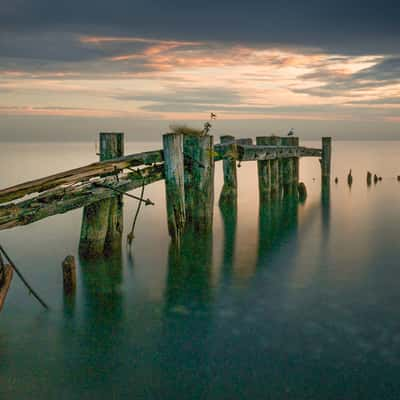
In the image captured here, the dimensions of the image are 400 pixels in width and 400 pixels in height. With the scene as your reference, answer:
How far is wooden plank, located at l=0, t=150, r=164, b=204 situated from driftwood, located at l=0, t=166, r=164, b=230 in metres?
0.22

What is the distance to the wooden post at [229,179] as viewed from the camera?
1584cm

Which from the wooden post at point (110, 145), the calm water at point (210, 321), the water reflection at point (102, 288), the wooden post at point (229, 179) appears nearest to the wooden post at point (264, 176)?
the wooden post at point (229, 179)

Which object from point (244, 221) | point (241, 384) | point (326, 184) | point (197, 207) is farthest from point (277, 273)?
point (326, 184)

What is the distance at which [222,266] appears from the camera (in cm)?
965

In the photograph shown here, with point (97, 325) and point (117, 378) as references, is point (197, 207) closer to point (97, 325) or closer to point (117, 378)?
point (97, 325)

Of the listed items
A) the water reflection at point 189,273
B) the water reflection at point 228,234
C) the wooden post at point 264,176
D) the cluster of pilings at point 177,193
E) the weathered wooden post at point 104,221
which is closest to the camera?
the water reflection at point 189,273

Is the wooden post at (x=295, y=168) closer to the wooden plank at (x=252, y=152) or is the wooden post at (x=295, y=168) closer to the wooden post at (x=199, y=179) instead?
the wooden plank at (x=252, y=152)

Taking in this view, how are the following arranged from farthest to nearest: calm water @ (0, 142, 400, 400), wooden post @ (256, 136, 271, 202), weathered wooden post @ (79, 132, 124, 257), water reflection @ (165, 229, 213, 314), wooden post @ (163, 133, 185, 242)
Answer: wooden post @ (256, 136, 271, 202) → wooden post @ (163, 133, 185, 242) → weathered wooden post @ (79, 132, 124, 257) → water reflection @ (165, 229, 213, 314) → calm water @ (0, 142, 400, 400)

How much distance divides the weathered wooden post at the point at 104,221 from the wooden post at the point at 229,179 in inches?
256

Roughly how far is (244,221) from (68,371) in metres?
10.0

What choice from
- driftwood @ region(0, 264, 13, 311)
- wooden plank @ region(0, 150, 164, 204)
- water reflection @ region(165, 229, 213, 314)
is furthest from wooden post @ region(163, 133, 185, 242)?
driftwood @ region(0, 264, 13, 311)

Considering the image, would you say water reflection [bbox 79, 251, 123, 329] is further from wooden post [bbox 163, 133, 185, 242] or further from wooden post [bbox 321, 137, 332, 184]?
wooden post [bbox 321, 137, 332, 184]

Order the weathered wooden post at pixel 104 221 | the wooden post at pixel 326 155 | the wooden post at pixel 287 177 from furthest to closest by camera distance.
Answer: the wooden post at pixel 326 155
the wooden post at pixel 287 177
the weathered wooden post at pixel 104 221

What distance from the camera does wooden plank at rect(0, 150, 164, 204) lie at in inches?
260
